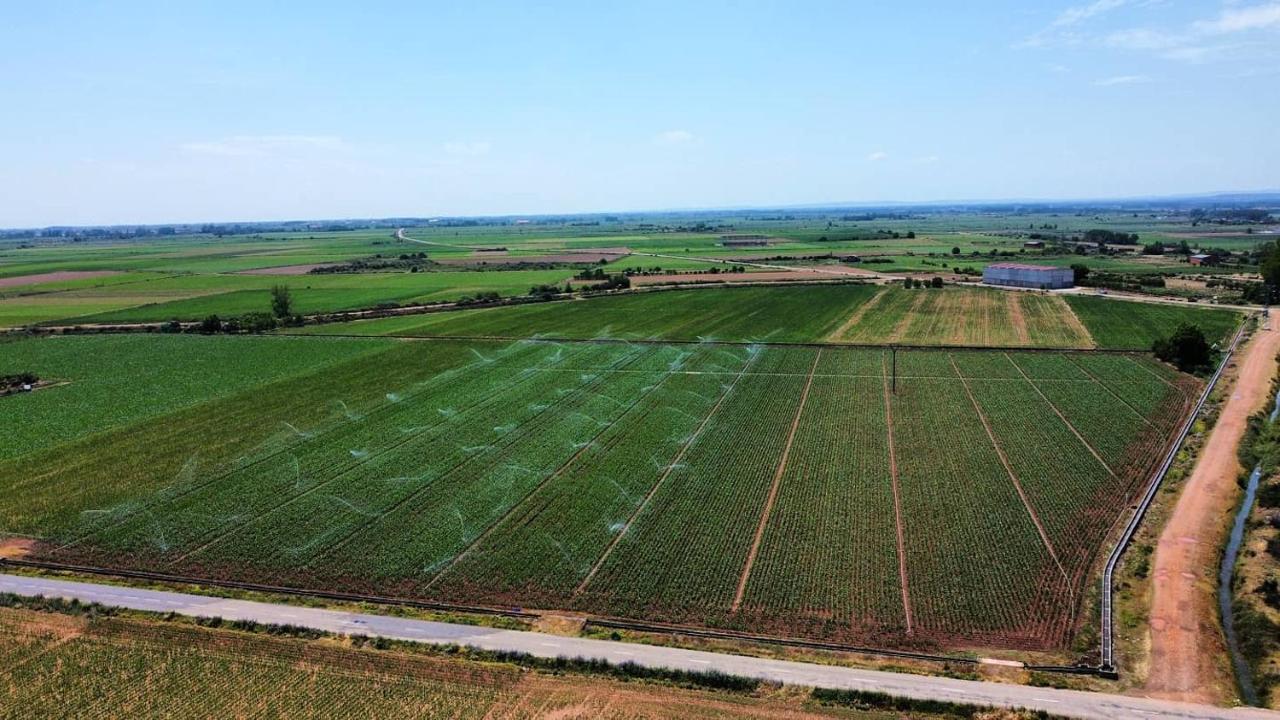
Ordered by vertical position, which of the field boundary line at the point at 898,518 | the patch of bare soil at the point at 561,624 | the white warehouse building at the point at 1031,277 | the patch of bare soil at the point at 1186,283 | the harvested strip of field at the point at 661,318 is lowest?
the patch of bare soil at the point at 561,624

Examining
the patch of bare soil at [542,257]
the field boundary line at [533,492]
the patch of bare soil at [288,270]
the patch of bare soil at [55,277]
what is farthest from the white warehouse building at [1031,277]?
the patch of bare soil at [55,277]

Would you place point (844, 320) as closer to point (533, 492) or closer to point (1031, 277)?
point (1031, 277)

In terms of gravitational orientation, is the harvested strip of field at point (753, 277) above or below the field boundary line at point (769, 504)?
above

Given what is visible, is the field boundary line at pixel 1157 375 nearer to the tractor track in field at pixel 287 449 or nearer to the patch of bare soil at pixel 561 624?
the tractor track in field at pixel 287 449

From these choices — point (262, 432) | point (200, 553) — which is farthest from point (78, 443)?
point (200, 553)

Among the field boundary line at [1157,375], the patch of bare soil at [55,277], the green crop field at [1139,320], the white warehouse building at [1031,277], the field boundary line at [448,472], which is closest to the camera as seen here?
the field boundary line at [448,472]

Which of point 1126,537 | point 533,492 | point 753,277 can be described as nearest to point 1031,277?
point 753,277

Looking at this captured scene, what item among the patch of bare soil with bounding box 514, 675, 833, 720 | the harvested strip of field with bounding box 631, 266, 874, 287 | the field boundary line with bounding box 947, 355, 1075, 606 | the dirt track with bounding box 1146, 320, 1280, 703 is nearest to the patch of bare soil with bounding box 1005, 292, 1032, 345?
the field boundary line with bounding box 947, 355, 1075, 606

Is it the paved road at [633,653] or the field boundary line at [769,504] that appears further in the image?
the field boundary line at [769,504]
